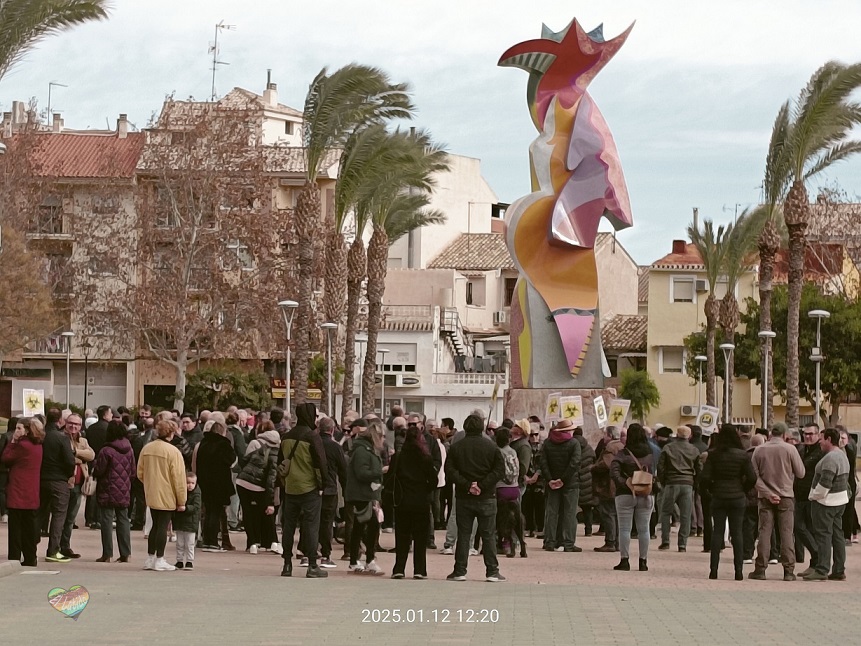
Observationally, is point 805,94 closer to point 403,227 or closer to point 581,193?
point 581,193

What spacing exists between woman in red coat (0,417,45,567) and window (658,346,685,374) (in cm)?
6235

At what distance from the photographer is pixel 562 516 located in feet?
72.3

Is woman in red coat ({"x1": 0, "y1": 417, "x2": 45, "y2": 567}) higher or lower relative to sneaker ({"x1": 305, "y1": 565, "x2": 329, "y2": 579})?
higher

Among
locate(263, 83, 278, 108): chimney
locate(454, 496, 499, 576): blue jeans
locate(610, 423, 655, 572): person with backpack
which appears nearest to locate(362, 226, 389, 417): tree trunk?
locate(263, 83, 278, 108): chimney

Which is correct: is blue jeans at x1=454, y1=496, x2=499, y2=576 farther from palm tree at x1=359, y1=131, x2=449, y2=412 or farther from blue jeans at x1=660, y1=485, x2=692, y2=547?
palm tree at x1=359, y1=131, x2=449, y2=412

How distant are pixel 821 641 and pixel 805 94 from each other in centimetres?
2808

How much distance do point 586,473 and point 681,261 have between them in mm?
58631

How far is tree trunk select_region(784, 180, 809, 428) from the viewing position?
4050cm

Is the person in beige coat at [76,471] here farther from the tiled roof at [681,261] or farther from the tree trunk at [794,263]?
the tiled roof at [681,261]

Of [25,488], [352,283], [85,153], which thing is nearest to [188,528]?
[25,488]

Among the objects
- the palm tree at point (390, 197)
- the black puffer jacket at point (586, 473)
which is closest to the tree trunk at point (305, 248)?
the palm tree at point (390, 197)

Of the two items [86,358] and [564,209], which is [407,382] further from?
[564,209]

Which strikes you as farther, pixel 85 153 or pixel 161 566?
pixel 85 153

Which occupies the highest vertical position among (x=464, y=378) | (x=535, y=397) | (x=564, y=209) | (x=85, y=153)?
(x=85, y=153)
